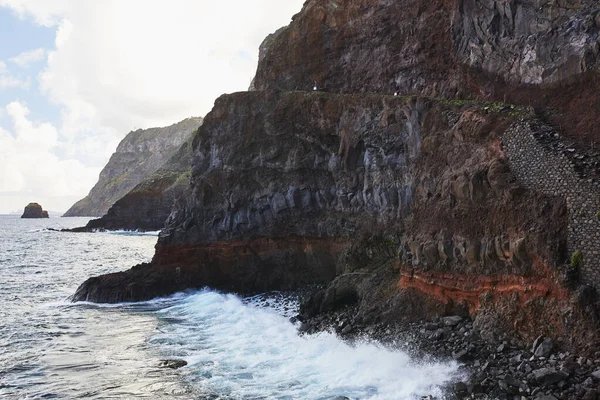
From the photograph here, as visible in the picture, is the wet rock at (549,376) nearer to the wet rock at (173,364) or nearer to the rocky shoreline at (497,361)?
the rocky shoreline at (497,361)

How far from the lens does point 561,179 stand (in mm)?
18250

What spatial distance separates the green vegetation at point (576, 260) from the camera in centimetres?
1677

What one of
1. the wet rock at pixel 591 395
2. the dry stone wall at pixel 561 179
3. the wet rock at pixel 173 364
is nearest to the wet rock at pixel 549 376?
the wet rock at pixel 591 395

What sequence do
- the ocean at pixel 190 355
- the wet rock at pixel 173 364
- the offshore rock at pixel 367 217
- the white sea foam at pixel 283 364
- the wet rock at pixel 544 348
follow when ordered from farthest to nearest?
the wet rock at pixel 173 364, the offshore rock at pixel 367 217, the ocean at pixel 190 355, the white sea foam at pixel 283 364, the wet rock at pixel 544 348

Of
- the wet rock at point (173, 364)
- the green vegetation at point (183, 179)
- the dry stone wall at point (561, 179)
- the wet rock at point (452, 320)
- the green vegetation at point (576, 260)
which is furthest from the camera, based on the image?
the green vegetation at point (183, 179)

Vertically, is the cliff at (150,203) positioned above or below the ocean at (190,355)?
above

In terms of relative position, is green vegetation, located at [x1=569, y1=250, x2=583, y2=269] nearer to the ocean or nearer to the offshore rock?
the offshore rock

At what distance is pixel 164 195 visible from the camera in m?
110

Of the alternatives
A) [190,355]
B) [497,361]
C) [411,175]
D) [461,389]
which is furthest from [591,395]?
[190,355]

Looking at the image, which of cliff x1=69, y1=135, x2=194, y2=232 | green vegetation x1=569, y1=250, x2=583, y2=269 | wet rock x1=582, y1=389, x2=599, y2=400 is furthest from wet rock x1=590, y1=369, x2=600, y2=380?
cliff x1=69, y1=135, x2=194, y2=232

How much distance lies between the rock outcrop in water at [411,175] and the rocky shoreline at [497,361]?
697 mm

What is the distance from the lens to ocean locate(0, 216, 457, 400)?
1853 cm

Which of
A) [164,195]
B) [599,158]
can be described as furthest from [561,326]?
[164,195]

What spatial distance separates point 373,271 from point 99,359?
15.0 metres
